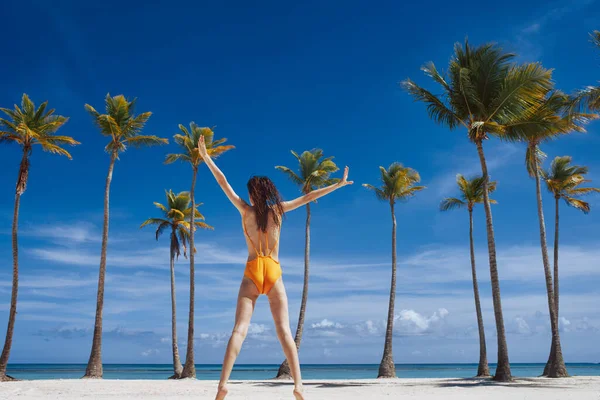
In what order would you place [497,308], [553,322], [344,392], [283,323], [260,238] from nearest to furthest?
[283,323] → [260,238] → [344,392] → [497,308] → [553,322]

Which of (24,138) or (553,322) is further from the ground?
(24,138)

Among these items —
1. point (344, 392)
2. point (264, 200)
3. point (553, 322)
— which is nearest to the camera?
point (264, 200)

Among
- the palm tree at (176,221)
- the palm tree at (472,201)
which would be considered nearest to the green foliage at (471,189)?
the palm tree at (472,201)

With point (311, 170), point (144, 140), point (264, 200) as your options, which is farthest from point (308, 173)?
point (264, 200)

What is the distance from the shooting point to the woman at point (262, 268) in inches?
196

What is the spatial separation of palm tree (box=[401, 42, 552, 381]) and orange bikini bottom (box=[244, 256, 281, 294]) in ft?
50.1

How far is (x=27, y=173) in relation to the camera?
79.7 feet

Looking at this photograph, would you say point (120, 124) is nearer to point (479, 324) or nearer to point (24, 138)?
point (24, 138)

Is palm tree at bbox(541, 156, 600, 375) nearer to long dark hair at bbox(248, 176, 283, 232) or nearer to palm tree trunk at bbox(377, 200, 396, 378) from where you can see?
palm tree trunk at bbox(377, 200, 396, 378)

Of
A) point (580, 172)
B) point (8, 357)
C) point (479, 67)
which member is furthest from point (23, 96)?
point (580, 172)

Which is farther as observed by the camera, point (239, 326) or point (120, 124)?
point (120, 124)

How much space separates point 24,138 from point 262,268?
2257 cm

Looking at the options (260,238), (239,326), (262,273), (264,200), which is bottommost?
(239,326)

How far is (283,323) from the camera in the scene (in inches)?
202
